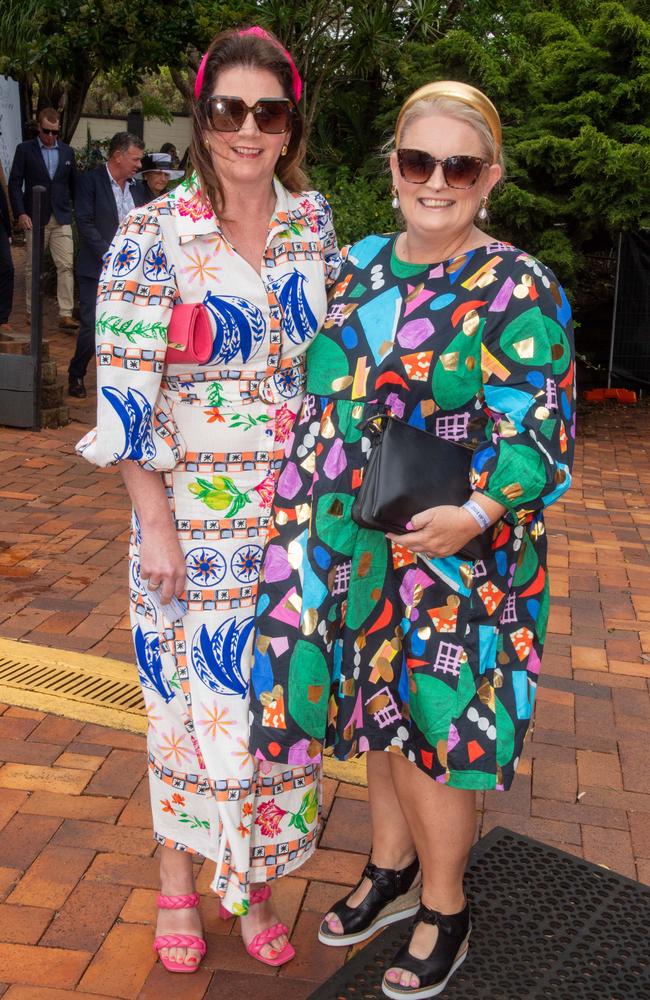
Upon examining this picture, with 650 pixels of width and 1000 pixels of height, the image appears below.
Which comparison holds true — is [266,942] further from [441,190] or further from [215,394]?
[441,190]

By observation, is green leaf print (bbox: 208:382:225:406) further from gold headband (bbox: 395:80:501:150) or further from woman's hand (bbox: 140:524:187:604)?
gold headband (bbox: 395:80:501:150)

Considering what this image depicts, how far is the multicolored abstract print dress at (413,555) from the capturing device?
199 centimetres

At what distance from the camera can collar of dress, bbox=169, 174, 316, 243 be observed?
2.10 meters

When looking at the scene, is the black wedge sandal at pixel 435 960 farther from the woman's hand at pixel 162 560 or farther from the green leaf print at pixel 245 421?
the green leaf print at pixel 245 421

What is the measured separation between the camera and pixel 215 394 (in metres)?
2.15

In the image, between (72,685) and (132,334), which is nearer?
(132,334)

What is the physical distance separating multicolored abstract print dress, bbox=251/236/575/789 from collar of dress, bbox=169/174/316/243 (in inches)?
7.2

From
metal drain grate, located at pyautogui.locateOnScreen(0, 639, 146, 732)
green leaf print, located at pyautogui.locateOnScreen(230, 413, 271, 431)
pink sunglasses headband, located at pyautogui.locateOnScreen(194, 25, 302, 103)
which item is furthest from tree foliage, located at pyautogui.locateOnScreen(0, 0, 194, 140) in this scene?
green leaf print, located at pyautogui.locateOnScreen(230, 413, 271, 431)

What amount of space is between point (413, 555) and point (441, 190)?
710 millimetres

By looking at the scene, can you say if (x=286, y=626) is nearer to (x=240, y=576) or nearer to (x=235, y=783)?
(x=240, y=576)

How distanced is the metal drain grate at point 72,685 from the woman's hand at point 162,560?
1.35 metres

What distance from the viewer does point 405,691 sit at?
85.4 inches

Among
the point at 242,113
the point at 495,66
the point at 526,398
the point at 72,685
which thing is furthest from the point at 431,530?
the point at 495,66

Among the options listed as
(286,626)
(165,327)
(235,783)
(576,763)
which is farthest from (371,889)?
(165,327)
